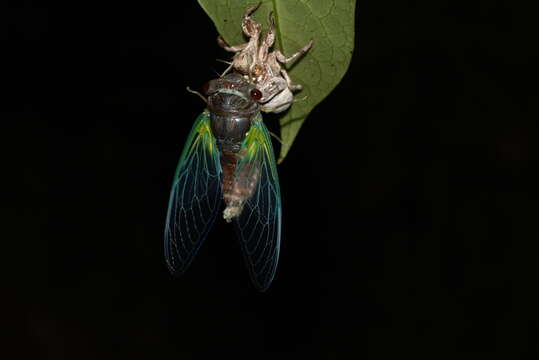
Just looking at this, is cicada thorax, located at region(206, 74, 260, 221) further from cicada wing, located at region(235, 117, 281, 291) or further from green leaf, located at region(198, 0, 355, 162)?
green leaf, located at region(198, 0, 355, 162)

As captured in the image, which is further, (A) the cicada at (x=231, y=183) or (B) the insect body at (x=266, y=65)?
(A) the cicada at (x=231, y=183)

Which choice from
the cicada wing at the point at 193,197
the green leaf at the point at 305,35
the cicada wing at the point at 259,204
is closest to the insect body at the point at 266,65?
the green leaf at the point at 305,35

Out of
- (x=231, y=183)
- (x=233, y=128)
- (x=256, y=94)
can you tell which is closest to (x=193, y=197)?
(x=231, y=183)

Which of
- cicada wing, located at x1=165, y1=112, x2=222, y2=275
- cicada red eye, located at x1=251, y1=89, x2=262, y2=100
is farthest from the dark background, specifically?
cicada red eye, located at x1=251, y1=89, x2=262, y2=100

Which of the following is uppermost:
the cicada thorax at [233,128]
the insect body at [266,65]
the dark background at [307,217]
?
the insect body at [266,65]

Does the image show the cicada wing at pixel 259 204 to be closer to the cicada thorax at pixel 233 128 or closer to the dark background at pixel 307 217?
the cicada thorax at pixel 233 128

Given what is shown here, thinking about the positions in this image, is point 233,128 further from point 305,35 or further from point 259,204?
point 305,35

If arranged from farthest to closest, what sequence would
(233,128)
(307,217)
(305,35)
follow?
(307,217)
(233,128)
(305,35)
